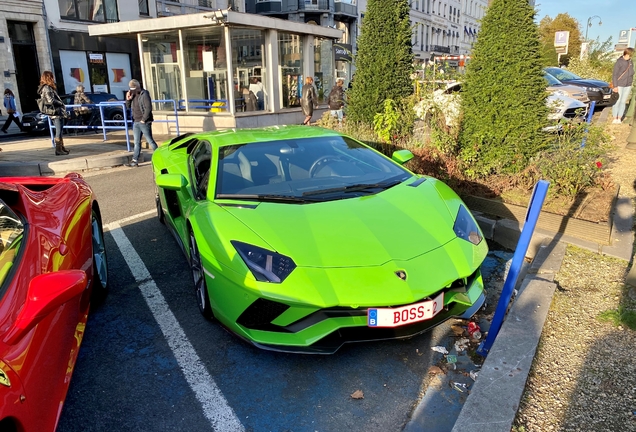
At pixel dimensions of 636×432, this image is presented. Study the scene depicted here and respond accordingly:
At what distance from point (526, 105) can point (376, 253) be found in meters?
4.05

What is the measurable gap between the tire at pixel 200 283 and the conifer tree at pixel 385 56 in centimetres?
552

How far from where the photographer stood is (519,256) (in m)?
2.92

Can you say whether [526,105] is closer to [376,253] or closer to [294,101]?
[376,253]

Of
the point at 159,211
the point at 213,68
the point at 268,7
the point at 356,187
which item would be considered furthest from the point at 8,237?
the point at 268,7

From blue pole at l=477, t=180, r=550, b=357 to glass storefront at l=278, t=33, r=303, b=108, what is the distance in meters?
15.9

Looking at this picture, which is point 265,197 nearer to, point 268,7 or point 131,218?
point 131,218

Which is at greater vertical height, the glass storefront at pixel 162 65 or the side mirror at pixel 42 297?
the glass storefront at pixel 162 65

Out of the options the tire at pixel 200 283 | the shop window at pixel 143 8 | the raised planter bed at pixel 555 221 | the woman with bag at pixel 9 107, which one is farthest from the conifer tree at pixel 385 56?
the shop window at pixel 143 8

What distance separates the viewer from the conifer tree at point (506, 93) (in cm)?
582

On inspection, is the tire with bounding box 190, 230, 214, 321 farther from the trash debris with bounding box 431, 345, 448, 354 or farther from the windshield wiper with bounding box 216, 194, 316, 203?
the trash debris with bounding box 431, 345, 448, 354

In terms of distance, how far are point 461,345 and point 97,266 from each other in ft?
9.25

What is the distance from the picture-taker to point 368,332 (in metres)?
2.73

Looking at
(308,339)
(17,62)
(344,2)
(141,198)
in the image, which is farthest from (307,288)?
(344,2)

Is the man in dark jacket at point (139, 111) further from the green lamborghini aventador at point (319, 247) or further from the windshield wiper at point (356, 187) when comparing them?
the windshield wiper at point (356, 187)
